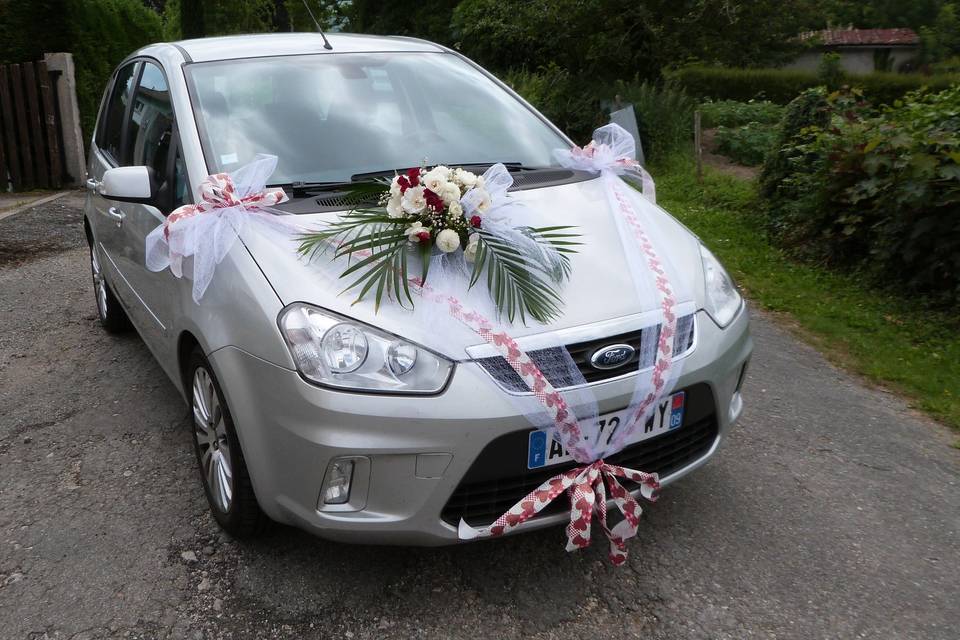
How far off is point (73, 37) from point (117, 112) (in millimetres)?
8870

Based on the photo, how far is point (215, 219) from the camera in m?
2.90

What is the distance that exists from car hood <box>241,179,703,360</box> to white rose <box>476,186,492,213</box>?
0.83ft

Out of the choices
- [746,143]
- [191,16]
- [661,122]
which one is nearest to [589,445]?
[746,143]

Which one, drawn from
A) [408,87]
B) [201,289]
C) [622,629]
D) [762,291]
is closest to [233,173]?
[201,289]

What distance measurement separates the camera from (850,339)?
5.34 metres

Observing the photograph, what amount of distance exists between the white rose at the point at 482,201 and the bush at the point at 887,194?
3632 mm

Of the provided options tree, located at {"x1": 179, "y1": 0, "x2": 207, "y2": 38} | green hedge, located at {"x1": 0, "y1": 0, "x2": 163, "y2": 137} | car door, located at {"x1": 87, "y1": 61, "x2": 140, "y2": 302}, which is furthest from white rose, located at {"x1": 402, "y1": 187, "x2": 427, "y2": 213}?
tree, located at {"x1": 179, "y1": 0, "x2": 207, "y2": 38}

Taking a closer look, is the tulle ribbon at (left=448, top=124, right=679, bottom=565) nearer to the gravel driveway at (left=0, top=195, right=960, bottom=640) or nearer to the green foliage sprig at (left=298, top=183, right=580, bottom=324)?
the green foliage sprig at (left=298, top=183, right=580, bottom=324)

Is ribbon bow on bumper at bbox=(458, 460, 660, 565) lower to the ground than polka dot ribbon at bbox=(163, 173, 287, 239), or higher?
lower

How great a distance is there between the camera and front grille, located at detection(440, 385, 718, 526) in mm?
2438

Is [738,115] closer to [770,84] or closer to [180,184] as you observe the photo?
[770,84]

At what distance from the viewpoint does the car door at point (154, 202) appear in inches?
131

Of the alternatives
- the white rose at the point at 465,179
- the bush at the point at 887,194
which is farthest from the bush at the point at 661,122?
the white rose at the point at 465,179

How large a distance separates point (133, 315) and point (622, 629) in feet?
9.34
